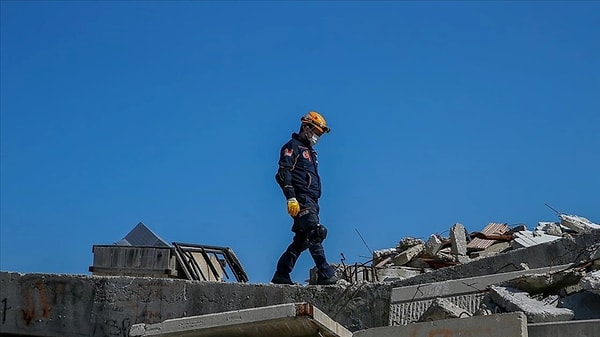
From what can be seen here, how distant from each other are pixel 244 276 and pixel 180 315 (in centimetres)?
192

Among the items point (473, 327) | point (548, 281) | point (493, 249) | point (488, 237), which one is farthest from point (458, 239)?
point (473, 327)

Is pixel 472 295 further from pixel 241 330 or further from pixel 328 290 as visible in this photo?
pixel 241 330

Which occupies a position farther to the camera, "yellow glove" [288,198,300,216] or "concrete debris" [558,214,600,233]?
"concrete debris" [558,214,600,233]

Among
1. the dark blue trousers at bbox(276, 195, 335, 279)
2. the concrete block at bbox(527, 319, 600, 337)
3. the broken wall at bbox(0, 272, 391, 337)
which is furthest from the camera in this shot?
the dark blue trousers at bbox(276, 195, 335, 279)

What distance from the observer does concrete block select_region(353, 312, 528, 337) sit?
15.1ft

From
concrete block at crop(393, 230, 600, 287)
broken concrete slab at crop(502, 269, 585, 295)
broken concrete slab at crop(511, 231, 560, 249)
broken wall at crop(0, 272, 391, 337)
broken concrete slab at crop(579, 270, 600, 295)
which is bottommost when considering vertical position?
broken concrete slab at crop(579, 270, 600, 295)

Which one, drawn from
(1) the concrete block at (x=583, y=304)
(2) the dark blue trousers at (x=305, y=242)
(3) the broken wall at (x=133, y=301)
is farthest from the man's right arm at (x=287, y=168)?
(1) the concrete block at (x=583, y=304)

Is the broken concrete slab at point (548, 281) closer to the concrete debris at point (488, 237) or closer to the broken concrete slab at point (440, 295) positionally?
the broken concrete slab at point (440, 295)

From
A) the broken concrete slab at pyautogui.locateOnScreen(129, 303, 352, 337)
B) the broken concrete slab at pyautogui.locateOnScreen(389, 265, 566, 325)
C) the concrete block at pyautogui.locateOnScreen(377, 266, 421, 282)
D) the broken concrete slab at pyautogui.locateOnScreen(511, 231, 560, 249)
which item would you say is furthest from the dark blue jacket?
the broken concrete slab at pyautogui.locateOnScreen(129, 303, 352, 337)

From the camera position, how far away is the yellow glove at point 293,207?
751cm

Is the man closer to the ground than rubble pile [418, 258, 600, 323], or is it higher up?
higher up

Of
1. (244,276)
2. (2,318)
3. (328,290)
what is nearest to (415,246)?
(244,276)

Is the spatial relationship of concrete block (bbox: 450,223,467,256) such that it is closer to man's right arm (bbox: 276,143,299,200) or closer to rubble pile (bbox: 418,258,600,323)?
man's right arm (bbox: 276,143,299,200)

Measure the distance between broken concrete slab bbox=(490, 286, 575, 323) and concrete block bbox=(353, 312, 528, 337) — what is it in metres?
0.27
